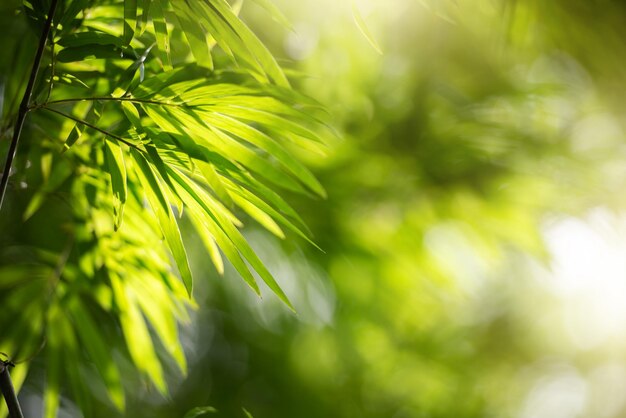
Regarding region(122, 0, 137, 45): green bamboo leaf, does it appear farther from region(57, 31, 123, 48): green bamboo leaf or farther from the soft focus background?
the soft focus background

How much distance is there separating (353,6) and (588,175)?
1.23 meters

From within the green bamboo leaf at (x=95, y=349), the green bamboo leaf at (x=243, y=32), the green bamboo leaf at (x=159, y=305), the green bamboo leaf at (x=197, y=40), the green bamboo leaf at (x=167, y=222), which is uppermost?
the green bamboo leaf at (x=243, y=32)

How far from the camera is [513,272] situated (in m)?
2.80

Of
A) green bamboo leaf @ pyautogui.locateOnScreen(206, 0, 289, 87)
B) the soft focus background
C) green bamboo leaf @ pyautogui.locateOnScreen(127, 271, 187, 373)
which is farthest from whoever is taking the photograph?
the soft focus background

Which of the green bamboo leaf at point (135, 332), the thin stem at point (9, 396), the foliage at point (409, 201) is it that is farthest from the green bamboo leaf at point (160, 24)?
the foliage at point (409, 201)

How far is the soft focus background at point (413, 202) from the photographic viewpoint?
1.47 meters

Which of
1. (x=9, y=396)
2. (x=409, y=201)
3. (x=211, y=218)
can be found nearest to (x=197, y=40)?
(x=211, y=218)

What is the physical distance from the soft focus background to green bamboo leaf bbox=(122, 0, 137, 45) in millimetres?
566

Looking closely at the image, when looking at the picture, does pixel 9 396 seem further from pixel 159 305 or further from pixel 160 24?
pixel 159 305

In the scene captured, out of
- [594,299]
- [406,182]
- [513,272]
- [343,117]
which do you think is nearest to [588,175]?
[406,182]

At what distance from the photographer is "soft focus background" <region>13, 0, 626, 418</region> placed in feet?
4.82

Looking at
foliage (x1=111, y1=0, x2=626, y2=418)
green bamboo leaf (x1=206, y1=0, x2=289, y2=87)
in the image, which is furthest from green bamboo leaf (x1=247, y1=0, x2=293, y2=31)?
foliage (x1=111, y1=0, x2=626, y2=418)

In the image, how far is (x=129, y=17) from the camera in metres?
0.50

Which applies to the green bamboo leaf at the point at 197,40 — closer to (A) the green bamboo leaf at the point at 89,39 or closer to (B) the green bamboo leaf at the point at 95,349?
(A) the green bamboo leaf at the point at 89,39
